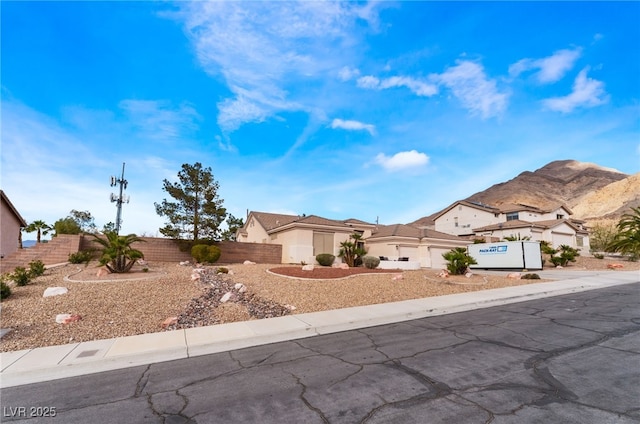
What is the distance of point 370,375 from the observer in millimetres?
5293

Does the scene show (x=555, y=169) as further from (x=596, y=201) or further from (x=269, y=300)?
(x=269, y=300)

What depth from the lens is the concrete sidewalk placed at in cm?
593

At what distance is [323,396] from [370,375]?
1.06 metres

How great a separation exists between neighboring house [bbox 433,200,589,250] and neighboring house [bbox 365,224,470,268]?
627 inches

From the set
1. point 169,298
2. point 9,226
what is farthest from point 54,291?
point 9,226

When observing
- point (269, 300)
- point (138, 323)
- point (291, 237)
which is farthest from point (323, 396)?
point (291, 237)

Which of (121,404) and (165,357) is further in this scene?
(165,357)

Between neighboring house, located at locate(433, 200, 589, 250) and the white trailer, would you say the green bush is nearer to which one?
the white trailer

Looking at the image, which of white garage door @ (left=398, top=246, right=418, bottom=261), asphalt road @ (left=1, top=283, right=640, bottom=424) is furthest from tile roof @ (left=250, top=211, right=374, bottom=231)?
asphalt road @ (left=1, top=283, right=640, bottom=424)

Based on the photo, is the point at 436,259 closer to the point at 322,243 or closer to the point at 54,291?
the point at 322,243

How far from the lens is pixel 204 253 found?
23.0 meters

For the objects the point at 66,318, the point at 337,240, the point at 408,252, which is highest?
the point at 337,240

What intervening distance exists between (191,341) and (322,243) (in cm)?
2068

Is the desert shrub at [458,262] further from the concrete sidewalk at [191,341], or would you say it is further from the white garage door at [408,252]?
the white garage door at [408,252]
